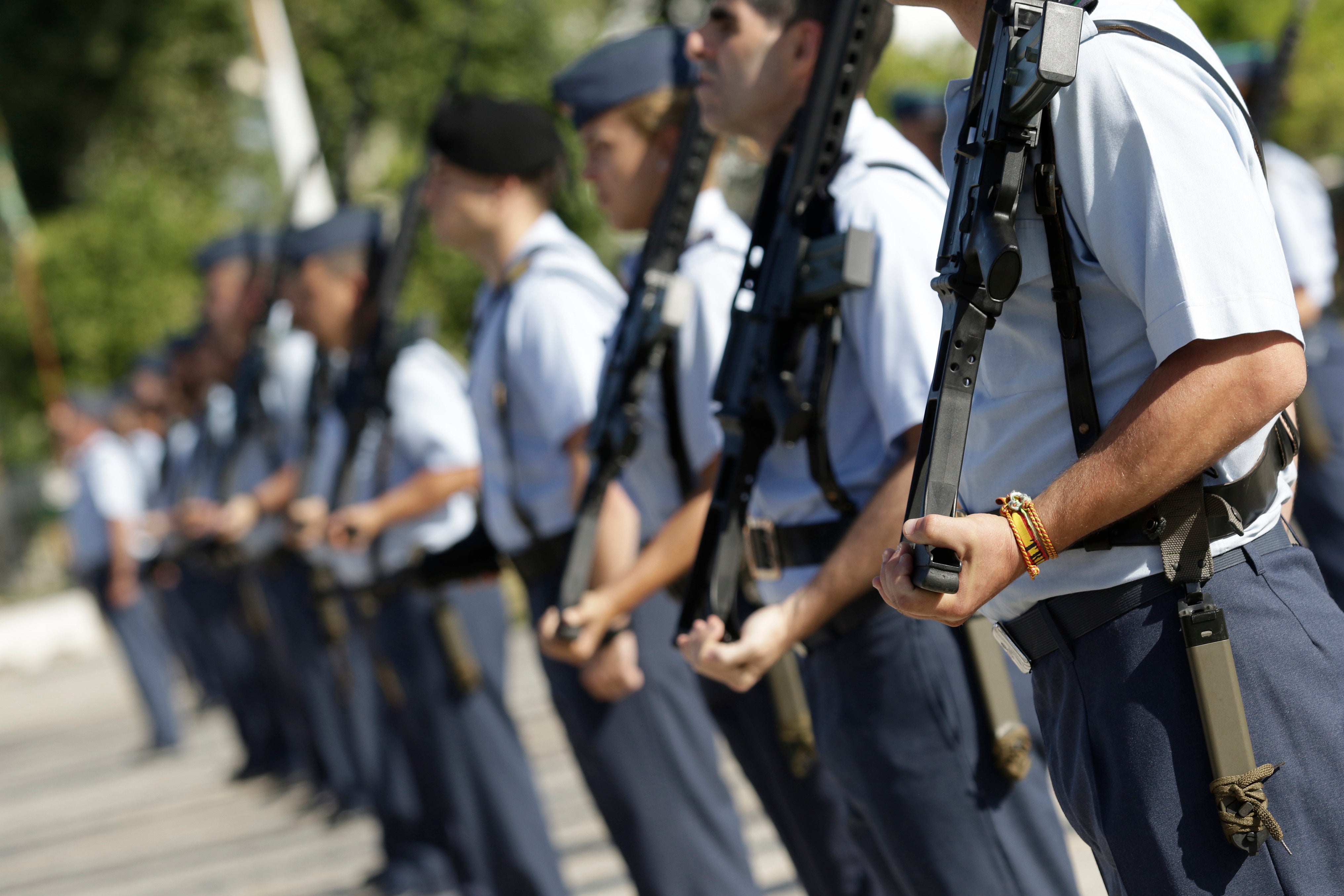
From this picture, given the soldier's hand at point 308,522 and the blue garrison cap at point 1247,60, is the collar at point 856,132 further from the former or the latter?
the soldier's hand at point 308,522

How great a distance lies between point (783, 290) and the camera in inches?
93.0

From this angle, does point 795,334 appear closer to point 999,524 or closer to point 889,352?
point 889,352

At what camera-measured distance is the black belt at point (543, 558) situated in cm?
349

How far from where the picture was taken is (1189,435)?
4.86 ft

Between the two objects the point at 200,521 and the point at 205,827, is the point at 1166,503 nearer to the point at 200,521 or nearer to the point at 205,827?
the point at 200,521

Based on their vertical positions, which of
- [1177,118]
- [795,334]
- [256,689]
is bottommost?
[256,689]

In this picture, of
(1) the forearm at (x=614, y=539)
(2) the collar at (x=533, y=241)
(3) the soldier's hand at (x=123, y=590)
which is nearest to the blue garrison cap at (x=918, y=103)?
(2) the collar at (x=533, y=241)

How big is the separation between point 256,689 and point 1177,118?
7843mm

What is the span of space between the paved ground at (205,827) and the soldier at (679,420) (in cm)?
108

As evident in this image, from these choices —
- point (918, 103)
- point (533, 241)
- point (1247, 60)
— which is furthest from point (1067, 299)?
point (918, 103)

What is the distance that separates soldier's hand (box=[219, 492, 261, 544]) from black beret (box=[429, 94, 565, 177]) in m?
3.12

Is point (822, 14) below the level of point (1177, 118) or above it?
below

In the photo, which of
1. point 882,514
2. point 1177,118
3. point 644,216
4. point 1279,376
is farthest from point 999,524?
point 644,216

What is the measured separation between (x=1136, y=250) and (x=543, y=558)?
220 cm
